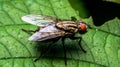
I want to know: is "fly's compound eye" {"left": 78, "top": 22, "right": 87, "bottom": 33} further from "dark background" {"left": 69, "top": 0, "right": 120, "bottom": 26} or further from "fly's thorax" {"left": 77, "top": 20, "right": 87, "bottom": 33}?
"dark background" {"left": 69, "top": 0, "right": 120, "bottom": 26}

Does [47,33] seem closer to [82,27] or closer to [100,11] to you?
[82,27]

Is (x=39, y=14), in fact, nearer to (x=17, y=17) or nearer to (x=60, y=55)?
(x=17, y=17)

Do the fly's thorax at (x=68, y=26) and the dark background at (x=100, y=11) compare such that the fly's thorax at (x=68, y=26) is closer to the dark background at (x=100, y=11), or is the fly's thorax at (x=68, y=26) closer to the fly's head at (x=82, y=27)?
the fly's head at (x=82, y=27)

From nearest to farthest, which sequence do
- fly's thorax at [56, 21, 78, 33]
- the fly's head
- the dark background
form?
fly's thorax at [56, 21, 78, 33] → the fly's head → the dark background

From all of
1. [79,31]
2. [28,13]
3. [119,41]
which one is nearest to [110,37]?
[119,41]

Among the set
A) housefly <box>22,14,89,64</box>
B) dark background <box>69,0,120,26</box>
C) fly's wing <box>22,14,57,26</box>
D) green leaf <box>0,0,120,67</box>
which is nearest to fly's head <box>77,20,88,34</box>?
housefly <box>22,14,89,64</box>

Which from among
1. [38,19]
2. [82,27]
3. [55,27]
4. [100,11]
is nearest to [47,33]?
[55,27]

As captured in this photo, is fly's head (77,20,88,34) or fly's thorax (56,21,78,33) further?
fly's head (77,20,88,34)
